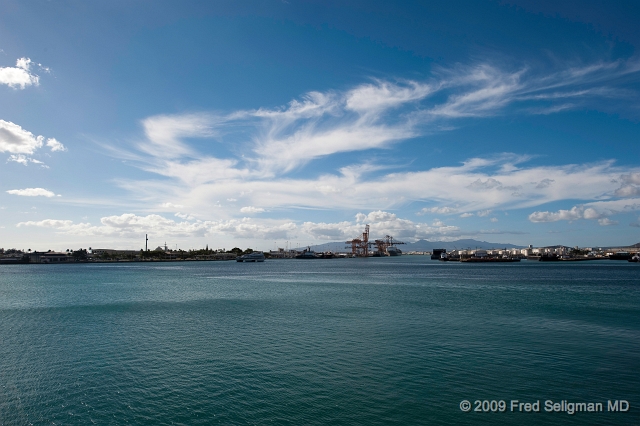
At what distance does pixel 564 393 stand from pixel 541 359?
15.1 ft

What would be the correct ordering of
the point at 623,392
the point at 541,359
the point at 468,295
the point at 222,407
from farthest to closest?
the point at 468,295 < the point at 541,359 < the point at 623,392 < the point at 222,407

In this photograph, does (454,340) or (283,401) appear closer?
(283,401)

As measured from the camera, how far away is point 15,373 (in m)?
17.8

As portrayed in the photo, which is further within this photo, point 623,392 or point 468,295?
point 468,295

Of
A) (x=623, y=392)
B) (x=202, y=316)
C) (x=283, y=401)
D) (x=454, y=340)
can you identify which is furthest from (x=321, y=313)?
(x=623, y=392)

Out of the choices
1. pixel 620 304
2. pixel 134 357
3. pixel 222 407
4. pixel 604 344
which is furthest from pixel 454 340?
pixel 620 304

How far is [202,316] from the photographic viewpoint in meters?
33.2

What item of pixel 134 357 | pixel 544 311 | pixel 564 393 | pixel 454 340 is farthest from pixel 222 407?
pixel 544 311

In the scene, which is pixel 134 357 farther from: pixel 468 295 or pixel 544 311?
pixel 468 295

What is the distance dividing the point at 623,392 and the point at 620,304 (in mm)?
29029

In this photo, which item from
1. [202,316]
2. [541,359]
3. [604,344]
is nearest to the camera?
[541,359]

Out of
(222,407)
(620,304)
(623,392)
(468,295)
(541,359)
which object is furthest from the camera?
(468,295)

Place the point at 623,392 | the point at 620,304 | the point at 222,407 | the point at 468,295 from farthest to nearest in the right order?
the point at 468,295 → the point at 620,304 → the point at 623,392 → the point at 222,407

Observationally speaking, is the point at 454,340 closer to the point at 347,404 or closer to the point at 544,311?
the point at 347,404
